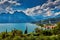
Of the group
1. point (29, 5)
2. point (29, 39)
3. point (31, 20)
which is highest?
point (29, 5)

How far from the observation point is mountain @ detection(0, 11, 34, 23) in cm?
607

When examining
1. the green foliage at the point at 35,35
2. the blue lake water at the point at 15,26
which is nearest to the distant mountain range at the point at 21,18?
the blue lake water at the point at 15,26

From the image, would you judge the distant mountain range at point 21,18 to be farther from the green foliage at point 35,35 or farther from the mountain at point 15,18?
the green foliage at point 35,35

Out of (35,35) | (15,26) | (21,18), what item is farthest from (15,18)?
(35,35)

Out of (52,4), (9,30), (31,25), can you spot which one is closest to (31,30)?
(31,25)

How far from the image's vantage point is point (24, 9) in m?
6.20

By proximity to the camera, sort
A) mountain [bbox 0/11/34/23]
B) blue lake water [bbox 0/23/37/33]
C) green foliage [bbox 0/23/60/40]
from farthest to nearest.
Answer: mountain [bbox 0/11/34/23] < blue lake water [bbox 0/23/37/33] < green foliage [bbox 0/23/60/40]

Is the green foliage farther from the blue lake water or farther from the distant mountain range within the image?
the distant mountain range

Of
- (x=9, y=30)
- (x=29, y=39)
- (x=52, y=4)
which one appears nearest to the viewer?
(x=29, y=39)

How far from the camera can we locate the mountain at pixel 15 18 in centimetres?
607

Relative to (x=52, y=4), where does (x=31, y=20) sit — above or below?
below

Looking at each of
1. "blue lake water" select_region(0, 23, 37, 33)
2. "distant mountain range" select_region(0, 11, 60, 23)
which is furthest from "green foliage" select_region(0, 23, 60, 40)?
"distant mountain range" select_region(0, 11, 60, 23)

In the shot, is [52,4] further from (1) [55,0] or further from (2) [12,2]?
(2) [12,2]

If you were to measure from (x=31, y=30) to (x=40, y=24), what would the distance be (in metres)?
0.34
